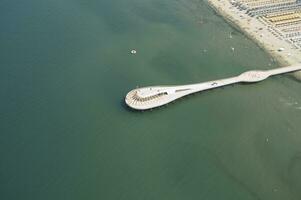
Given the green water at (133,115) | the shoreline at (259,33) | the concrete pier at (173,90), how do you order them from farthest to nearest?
1. the shoreline at (259,33)
2. the concrete pier at (173,90)
3. the green water at (133,115)

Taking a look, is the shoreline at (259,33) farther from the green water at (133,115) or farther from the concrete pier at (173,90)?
the concrete pier at (173,90)

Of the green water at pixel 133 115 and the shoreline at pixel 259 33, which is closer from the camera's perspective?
the green water at pixel 133 115

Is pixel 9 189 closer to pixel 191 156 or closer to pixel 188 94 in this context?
pixel 191 156

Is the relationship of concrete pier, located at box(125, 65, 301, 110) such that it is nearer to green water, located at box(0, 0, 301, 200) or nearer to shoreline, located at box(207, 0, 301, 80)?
green water, located at box(0, 0, 301, 200)

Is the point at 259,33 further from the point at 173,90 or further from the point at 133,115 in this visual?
the point at 133,115

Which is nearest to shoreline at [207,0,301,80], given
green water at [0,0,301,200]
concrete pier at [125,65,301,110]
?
green water at [0,0,301,200]

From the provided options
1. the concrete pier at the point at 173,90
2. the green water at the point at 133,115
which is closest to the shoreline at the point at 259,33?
the green water at the point at 133,115
